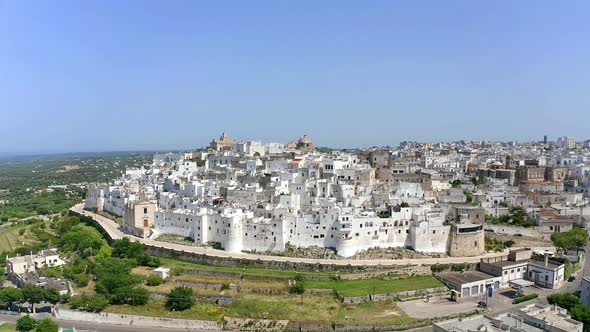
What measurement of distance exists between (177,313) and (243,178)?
19.4 meters

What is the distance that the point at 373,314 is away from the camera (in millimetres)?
25859

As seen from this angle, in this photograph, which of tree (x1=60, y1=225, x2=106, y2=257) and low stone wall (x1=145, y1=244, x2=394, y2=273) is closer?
low stone wall (x1=145, y1=244, x2=394, y2=273)

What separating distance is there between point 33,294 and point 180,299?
867 centimetres

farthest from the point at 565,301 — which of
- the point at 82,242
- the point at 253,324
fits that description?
the point at 82,242

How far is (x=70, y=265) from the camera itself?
111 feet

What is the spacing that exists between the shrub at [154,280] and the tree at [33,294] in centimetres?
582

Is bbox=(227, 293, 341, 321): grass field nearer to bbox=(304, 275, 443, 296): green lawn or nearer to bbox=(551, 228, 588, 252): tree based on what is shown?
bbox=(304, 275, 443, 296): green lawn

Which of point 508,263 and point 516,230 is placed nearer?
point 508,263

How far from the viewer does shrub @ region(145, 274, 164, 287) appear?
29531 millimetres

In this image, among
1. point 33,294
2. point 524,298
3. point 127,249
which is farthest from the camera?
point 127,249

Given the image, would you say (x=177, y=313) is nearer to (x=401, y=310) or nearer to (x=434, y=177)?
(x=401, y=310)

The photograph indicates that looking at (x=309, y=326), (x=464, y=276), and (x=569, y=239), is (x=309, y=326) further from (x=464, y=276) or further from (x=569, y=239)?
(x=569, y=239)

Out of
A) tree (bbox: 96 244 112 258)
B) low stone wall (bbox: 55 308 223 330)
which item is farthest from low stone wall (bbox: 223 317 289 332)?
tree (bbox: 96 244 112 258)

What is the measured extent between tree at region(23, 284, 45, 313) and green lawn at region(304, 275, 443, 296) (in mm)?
15347
